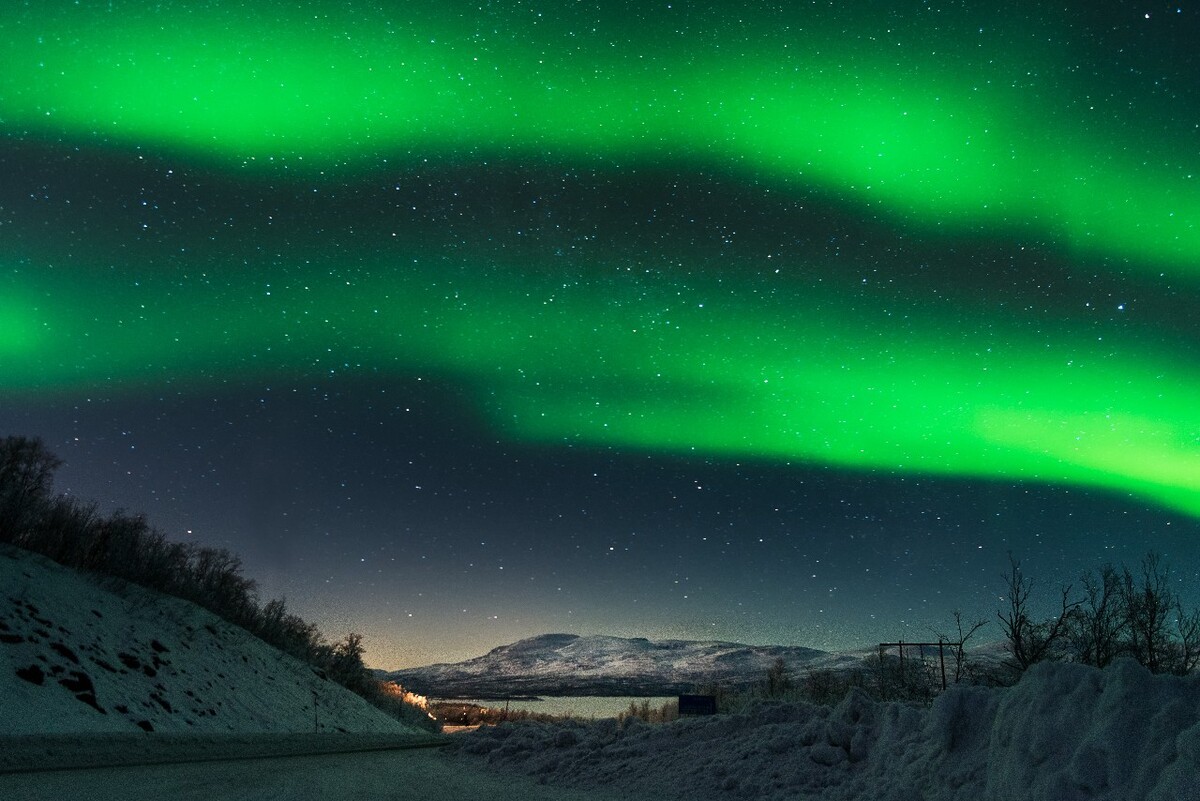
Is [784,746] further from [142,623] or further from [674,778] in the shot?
[142,623]

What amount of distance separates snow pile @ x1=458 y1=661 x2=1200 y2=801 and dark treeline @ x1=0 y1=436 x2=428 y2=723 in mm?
17974

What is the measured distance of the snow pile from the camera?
6.07 meters

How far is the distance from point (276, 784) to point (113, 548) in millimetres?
19703

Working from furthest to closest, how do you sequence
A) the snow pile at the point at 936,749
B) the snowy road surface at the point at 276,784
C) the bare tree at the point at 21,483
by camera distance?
the bare tree at the point at 21,483 → the snowy road surface at the point at 276,784 → the snow pile at the point at 936,749

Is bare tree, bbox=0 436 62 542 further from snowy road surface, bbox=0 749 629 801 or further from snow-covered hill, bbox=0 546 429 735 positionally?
snowy road surface, bbox=0 749 629 801

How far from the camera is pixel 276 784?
9.75 m

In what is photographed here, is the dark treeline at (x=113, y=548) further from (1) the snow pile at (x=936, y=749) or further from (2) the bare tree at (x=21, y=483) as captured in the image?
(1) the snow pile at (x=936, y=749)

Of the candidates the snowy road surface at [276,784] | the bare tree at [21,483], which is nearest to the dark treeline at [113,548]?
the bare tree at [21,483]

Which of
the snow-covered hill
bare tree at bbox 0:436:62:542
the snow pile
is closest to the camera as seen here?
the snow pile

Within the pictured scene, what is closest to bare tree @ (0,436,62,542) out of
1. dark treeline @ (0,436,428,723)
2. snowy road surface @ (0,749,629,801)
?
dark treeline @ (0,436,428,723)

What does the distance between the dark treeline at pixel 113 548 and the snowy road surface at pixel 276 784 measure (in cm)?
1507

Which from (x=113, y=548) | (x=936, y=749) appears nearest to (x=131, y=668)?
(x=113, y=548)

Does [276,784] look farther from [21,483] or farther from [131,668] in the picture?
[21,483]

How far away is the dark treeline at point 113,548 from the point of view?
2308 centimetres
